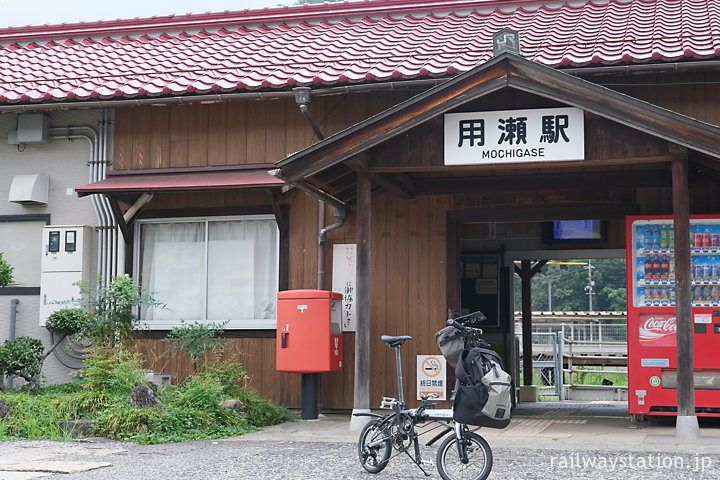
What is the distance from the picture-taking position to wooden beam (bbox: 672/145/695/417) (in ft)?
27.4

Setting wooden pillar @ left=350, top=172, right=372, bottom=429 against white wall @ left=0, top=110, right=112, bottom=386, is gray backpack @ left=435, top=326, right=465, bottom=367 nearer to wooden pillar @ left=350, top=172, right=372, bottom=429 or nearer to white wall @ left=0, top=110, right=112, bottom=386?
wooden pillar @ left=350, top=172, right=372, bottom=429

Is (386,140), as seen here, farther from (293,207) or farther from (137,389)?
(137,389)

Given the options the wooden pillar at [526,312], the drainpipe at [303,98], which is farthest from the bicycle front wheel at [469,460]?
the wooden pillar at [526,312]

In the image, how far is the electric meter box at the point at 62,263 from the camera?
464 inches

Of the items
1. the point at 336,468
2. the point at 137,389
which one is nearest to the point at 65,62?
the point at 137,389

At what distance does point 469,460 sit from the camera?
6176 millimetres

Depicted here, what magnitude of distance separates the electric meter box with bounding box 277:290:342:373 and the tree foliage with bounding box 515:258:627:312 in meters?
41.8

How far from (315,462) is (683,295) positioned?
3785 millimetres

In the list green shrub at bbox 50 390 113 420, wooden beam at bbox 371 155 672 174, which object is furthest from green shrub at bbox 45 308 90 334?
wooden beam at bbox 371 155 672 174

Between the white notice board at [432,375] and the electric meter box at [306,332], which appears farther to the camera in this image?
the white notice board at [432,375]

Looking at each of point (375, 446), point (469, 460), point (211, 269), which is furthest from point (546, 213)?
point (469, 460)

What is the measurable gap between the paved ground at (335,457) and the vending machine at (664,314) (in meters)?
0.39

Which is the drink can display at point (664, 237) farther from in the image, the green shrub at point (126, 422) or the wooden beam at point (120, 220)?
the wooden beam at point (120, 220)

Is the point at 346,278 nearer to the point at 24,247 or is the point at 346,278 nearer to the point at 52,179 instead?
the point at 52,179
